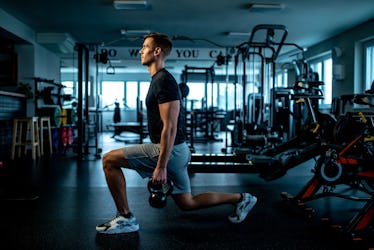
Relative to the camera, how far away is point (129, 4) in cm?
523

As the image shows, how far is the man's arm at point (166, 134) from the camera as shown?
5.83 ft

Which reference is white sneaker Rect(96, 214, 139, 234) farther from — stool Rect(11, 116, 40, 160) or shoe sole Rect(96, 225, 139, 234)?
stool Rect(11, 116, 40, 160)

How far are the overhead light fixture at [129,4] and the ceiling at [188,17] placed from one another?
9cm

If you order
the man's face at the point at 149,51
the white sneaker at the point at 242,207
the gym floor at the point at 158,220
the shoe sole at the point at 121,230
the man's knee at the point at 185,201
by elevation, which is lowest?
the gym floor at the point at 158,220

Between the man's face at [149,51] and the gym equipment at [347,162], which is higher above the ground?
the man's face at [149,51]

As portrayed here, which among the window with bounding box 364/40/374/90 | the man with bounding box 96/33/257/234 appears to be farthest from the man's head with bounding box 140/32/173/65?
the window with bounding box 364/40/374/90

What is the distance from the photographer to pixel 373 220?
2051 millimetres

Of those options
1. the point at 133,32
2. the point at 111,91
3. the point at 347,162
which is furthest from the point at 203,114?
the point at 347,162

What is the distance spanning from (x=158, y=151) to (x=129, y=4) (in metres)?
3.86

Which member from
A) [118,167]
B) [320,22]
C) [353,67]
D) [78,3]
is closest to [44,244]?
[118,167]

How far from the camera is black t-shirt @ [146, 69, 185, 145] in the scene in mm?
1804

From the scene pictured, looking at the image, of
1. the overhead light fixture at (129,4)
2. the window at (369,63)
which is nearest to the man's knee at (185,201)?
the overhead light fixture at (129,4)

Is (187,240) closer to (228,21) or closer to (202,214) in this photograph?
(202,214)

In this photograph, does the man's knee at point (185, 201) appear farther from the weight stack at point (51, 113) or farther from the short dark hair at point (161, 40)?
the weight stack at point (51, 113)
